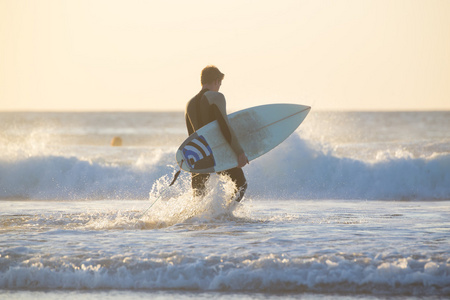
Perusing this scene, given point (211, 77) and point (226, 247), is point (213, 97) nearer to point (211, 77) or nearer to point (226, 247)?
point (211, 77)

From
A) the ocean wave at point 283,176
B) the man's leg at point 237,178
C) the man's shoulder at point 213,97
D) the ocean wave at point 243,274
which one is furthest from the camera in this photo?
the ocean wave at point 283,176

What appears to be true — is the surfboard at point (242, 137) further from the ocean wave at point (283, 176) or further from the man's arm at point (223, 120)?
the ocean wave at point (283, 176)

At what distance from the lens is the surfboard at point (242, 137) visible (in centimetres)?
658

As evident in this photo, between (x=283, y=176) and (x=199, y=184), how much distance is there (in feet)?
20.9

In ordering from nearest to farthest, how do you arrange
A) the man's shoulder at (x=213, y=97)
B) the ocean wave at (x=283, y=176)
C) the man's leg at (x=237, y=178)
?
the man's shoulder at (x=213, y=97) → the man's leg at (x=237, y=178) → the ocean wave at (x=283, y=176)

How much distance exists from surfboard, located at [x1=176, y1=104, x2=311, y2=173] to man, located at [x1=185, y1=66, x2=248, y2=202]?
0.09 metres

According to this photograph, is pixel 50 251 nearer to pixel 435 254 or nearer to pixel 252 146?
pixel 252 146

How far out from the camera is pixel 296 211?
8242 mm

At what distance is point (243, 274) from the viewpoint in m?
4.73

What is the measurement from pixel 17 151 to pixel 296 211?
8127mm

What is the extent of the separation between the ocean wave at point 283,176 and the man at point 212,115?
16.1ft

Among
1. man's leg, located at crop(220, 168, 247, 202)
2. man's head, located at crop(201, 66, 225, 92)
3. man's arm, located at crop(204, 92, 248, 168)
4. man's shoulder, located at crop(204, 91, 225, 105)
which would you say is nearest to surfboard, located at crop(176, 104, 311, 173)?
man's leg, located at crop(220, 168, 247, 202)

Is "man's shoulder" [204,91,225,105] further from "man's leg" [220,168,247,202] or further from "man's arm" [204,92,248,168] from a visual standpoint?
"man's leg" [220,168,247,202]

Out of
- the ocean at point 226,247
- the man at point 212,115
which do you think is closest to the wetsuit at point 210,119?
the man at point 212,115
